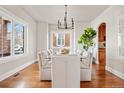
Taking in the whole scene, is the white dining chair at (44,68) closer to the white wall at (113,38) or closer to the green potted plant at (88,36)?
the white wall at (113,38)

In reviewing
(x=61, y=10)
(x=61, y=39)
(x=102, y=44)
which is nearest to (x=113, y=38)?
(x=61, y=10)

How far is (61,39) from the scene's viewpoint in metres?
13.4

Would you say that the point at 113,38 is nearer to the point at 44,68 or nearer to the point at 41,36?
the point at 44,68

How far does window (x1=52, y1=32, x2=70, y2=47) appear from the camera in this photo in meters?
13.3

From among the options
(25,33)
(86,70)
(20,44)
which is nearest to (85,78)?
(86,70)

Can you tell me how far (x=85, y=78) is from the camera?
16.8ft

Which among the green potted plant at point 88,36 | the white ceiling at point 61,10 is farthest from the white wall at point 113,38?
the green potted plant at point 88,36

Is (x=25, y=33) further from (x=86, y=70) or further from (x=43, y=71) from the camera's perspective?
(x=86, y=70)

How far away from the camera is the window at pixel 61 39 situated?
524 inches

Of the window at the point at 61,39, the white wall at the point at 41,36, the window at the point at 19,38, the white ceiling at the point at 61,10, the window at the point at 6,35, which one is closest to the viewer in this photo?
the window at the point at 6,35

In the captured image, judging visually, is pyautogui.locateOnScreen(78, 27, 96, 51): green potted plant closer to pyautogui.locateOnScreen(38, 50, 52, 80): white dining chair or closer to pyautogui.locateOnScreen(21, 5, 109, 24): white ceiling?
pyautogui.locateOnScreen(21, 5, 109, 24): white ceiling

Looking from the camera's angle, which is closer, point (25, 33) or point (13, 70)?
point (13, 70)

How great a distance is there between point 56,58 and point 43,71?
69.6 inches

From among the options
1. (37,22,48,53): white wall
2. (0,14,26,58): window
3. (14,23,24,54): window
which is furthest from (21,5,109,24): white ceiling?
(37,22,48,53): white wall
